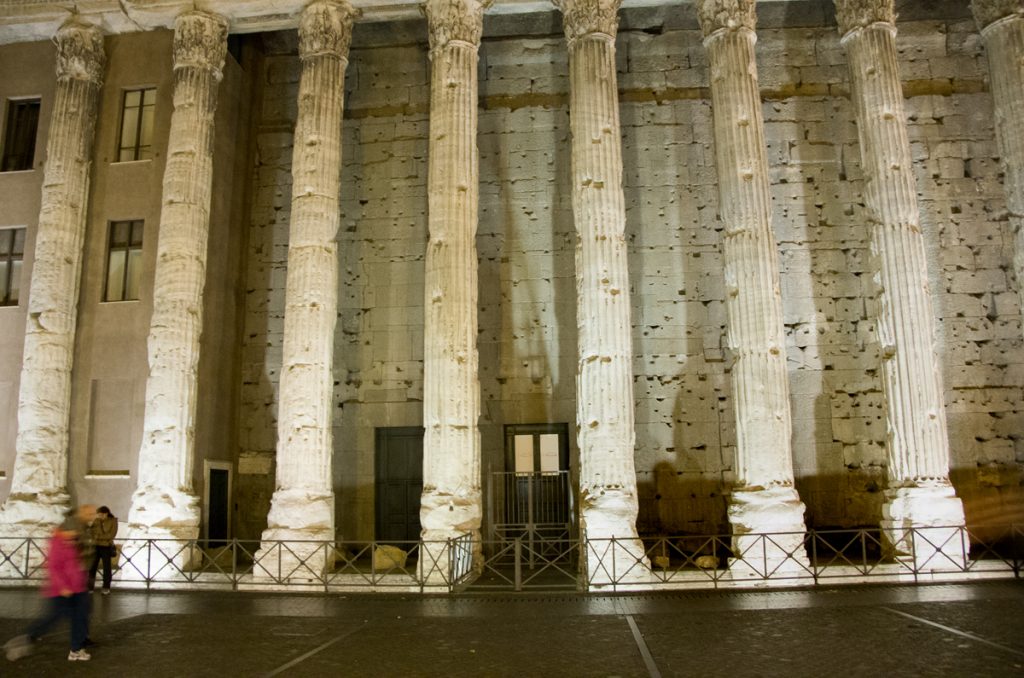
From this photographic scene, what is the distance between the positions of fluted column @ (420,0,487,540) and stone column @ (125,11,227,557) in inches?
154

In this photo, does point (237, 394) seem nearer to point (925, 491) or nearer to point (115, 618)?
point (115, 618)

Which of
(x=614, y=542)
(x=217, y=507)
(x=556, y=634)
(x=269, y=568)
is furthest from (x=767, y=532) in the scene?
(x=217, y=507)

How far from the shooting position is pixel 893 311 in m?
12.4

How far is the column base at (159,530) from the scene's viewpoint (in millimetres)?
12062

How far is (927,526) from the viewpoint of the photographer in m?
11.1

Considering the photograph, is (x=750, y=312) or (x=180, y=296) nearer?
(x=750, y=312)

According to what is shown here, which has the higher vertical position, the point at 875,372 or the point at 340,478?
the point at 875,372

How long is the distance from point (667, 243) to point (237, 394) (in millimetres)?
9075

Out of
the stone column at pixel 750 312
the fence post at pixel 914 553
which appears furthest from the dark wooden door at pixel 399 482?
the fence post at pixel 914 553

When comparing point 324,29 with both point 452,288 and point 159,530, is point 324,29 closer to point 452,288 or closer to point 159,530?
point 452,288

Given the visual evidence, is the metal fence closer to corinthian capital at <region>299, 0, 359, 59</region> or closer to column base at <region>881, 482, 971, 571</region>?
column base at <region>881, 482, 971, 571</region>

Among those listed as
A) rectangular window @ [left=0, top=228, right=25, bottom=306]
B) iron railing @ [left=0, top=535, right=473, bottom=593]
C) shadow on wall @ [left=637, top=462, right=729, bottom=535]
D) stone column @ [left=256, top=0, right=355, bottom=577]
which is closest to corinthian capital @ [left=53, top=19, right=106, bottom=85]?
rectangular window @ [left=0, top=228, right=25, bottom=306]

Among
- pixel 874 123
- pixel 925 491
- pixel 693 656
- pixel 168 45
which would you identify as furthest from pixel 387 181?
pixel 693 656

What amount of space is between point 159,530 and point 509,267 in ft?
25.8
